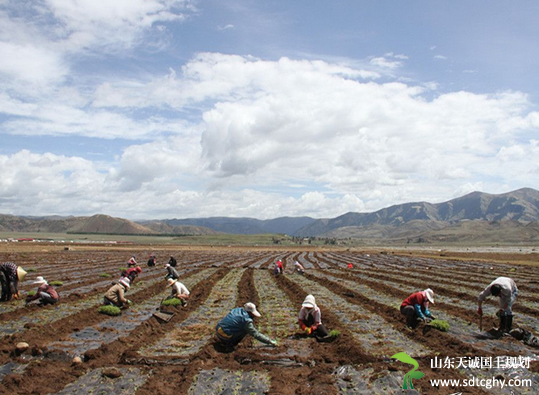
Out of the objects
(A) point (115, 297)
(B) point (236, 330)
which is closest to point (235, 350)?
(B) point (236, 330)

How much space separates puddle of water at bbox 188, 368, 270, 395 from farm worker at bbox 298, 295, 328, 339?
3302 millimetres

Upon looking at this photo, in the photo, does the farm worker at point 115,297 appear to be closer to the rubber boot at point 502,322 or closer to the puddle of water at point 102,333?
the puddle of water at point 102,333

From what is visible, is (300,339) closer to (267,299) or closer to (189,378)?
(189,378)

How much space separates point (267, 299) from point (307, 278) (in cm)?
1078

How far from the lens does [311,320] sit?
41.3 feet

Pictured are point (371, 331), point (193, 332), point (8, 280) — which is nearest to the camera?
point (371, 331)

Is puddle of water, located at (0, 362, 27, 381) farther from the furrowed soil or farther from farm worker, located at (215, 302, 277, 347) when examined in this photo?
farm worker, located at (215, 302, 277, 347)

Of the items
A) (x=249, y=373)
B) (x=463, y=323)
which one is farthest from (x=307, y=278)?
(x=249, y=373)

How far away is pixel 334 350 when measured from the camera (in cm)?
1091

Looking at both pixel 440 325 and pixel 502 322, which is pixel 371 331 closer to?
pixel 440 325

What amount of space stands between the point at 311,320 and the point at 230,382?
14.3 feet

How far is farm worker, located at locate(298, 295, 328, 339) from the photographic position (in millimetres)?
12164

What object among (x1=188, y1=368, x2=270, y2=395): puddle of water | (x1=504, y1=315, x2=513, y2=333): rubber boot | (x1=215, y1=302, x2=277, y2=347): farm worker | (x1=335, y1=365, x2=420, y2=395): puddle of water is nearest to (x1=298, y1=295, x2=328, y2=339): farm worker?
(x1=215, y1=302, x2=277, y2=347): farm worker

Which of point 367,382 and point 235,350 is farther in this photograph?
point 235,350
